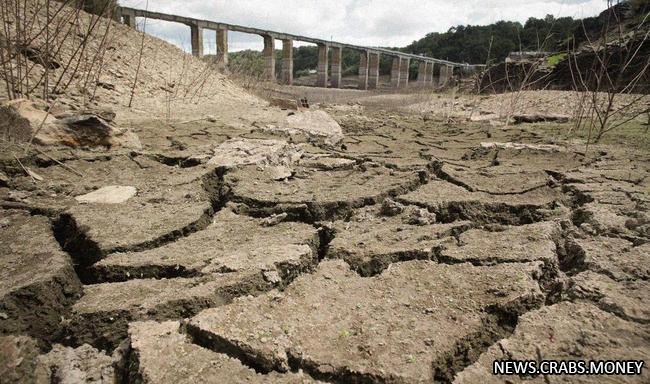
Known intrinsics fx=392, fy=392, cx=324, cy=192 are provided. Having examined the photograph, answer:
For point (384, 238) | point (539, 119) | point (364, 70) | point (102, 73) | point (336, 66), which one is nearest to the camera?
point (384, 238)

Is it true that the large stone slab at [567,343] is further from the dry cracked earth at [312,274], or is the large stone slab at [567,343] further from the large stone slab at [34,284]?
the large stone slab at [34,284]

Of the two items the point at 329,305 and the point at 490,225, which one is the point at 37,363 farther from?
the point at 490,225

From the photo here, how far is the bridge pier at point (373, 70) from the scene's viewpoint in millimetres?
31703

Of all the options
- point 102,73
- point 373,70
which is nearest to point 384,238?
point 102,73

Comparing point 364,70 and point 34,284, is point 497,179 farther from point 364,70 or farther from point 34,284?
point 364,70

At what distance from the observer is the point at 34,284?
41.1 inches

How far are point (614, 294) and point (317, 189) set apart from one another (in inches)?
51.4

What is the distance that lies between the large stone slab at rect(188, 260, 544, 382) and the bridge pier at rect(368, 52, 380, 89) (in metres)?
31.9

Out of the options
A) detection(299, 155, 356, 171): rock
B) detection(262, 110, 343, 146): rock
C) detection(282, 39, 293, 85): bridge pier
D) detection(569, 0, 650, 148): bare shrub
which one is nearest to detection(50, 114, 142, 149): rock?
detection(299, 155, 356, 171): rock

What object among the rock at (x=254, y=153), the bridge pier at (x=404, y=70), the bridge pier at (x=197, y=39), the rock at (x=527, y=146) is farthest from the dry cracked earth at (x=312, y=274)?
the bridge pier at (x=404, y=70)

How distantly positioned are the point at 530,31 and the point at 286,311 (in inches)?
1222

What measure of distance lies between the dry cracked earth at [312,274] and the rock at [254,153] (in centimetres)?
19

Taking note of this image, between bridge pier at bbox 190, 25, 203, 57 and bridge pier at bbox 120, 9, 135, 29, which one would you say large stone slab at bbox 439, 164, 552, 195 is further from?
bridge pier at bbox 190, 25, 203, 57

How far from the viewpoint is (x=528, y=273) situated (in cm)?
117
